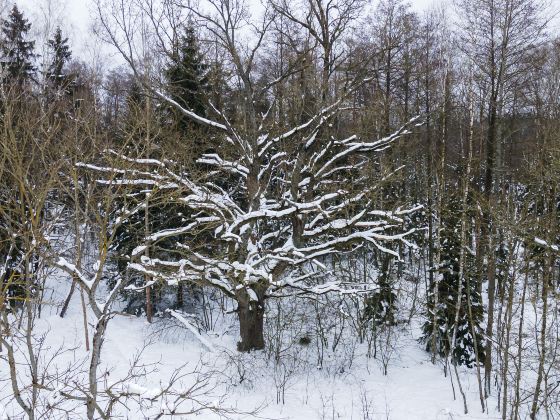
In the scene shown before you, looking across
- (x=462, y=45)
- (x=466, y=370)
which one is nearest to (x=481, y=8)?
(x=462, y=45)

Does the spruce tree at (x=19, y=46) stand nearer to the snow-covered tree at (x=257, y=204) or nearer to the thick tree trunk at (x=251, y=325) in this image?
the snow-covered tree at (x=257, y=204)

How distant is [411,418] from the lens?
10.8 metres

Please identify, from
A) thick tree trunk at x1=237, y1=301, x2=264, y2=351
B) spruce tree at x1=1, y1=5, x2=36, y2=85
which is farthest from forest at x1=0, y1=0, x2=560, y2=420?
spruce tree at x1=1, y1=5, x2=36, y2=85

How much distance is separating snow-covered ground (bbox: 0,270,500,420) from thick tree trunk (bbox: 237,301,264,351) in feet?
1.07

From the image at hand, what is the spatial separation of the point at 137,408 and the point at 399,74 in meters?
16.6

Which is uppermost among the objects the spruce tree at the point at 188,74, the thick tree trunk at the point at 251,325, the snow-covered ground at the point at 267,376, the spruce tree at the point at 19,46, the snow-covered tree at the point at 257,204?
the spruce tree at the point at 19,46

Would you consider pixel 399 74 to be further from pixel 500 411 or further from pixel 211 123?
pixel 500 411

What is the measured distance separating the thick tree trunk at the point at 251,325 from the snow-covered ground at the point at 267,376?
0.33 metres

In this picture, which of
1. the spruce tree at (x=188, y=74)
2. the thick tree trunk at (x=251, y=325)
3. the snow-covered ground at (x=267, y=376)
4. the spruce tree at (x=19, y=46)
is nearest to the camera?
the snow-covered ground at (x=267, y=376)

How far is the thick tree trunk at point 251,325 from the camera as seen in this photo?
13.3 meters

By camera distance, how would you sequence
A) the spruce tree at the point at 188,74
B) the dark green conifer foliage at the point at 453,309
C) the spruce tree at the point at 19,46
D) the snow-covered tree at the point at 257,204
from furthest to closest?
the spruce tree at the point at 19,46, the spruce tree at the point at 188,74, the dark green conifer foliage at the point at 453,309, the snow-covered tree at the point at 257,204

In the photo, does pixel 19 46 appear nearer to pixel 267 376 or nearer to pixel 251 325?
pixel 251 325

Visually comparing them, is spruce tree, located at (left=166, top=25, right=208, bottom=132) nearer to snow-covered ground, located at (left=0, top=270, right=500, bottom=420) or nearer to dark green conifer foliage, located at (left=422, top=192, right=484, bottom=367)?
snow-covered ground, located at (left=0, top=270, right=500, bottom=420)

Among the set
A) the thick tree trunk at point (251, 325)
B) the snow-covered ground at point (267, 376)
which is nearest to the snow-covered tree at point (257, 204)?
the thick tree trunk at point (251, 325)
